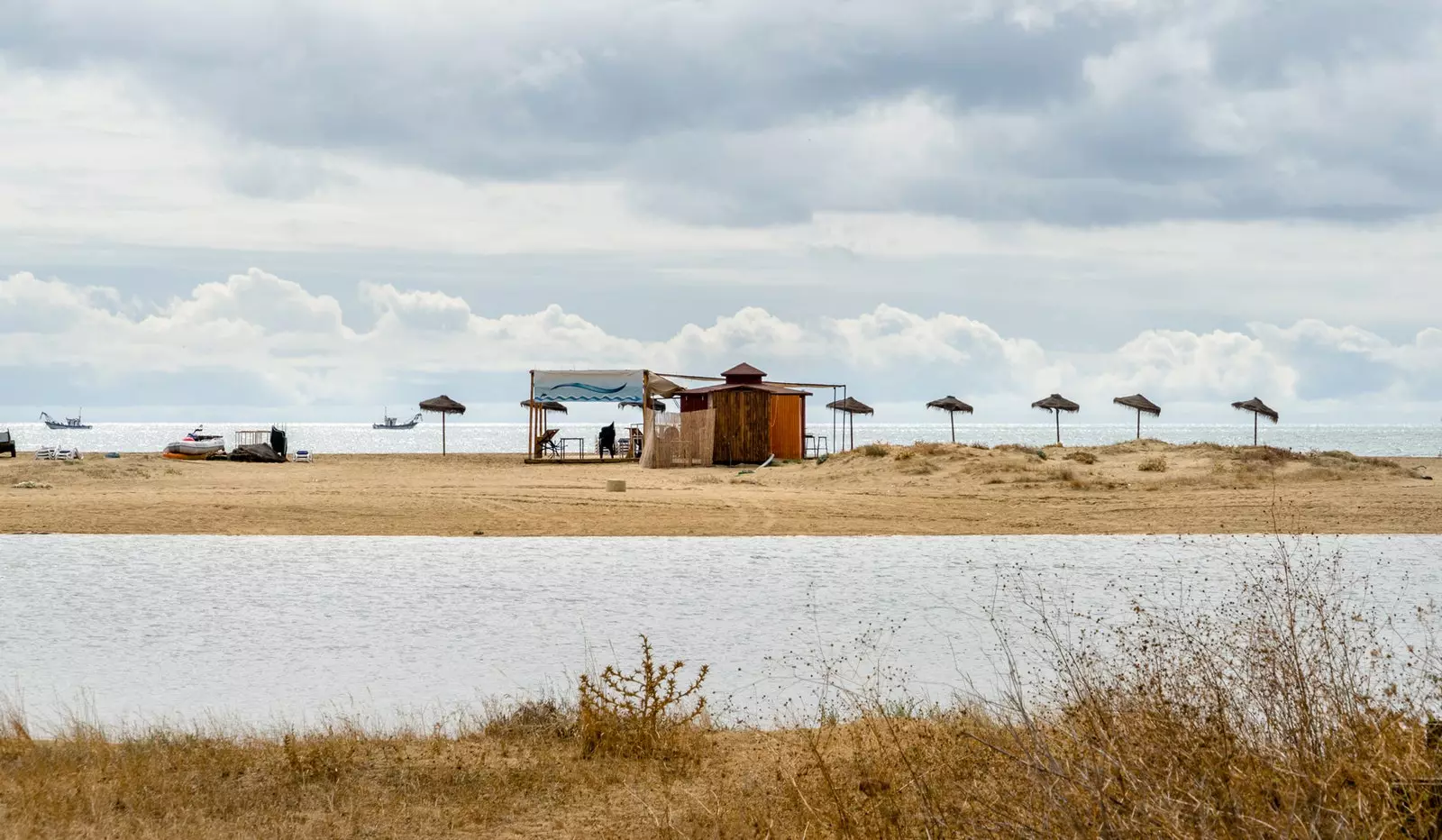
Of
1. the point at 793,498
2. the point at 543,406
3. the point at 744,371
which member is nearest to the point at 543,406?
the point at 543,406

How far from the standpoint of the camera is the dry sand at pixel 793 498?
19516mm

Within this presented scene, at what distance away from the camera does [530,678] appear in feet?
31.4

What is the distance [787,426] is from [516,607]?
903 inches

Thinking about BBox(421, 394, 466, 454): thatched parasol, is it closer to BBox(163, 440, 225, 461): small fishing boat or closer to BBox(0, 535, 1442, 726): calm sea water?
BBox(163, 440, 225, 461): small fishing boat

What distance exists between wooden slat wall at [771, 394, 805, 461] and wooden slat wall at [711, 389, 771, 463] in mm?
916

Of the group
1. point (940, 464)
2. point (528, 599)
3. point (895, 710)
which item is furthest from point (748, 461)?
point (895, 710)

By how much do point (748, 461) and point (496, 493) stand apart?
11583 millimetres

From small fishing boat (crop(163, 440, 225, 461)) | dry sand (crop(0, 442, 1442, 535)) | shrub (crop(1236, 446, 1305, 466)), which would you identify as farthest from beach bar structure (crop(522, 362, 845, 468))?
shrub (crop(1236, 446, 1305, 466))

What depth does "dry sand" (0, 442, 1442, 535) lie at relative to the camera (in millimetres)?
19516

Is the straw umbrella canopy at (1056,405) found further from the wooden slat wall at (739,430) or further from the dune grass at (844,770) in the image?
the dune grass at (844,770)

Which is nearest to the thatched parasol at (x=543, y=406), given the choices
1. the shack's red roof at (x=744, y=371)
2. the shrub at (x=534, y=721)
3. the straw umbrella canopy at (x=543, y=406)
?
the straw umbrella canopy at (x=543, y=406)

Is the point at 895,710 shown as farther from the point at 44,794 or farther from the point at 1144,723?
the point at 44,794

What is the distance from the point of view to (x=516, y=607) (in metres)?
13.3

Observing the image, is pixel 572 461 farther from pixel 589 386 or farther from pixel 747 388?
pixel 747 388
